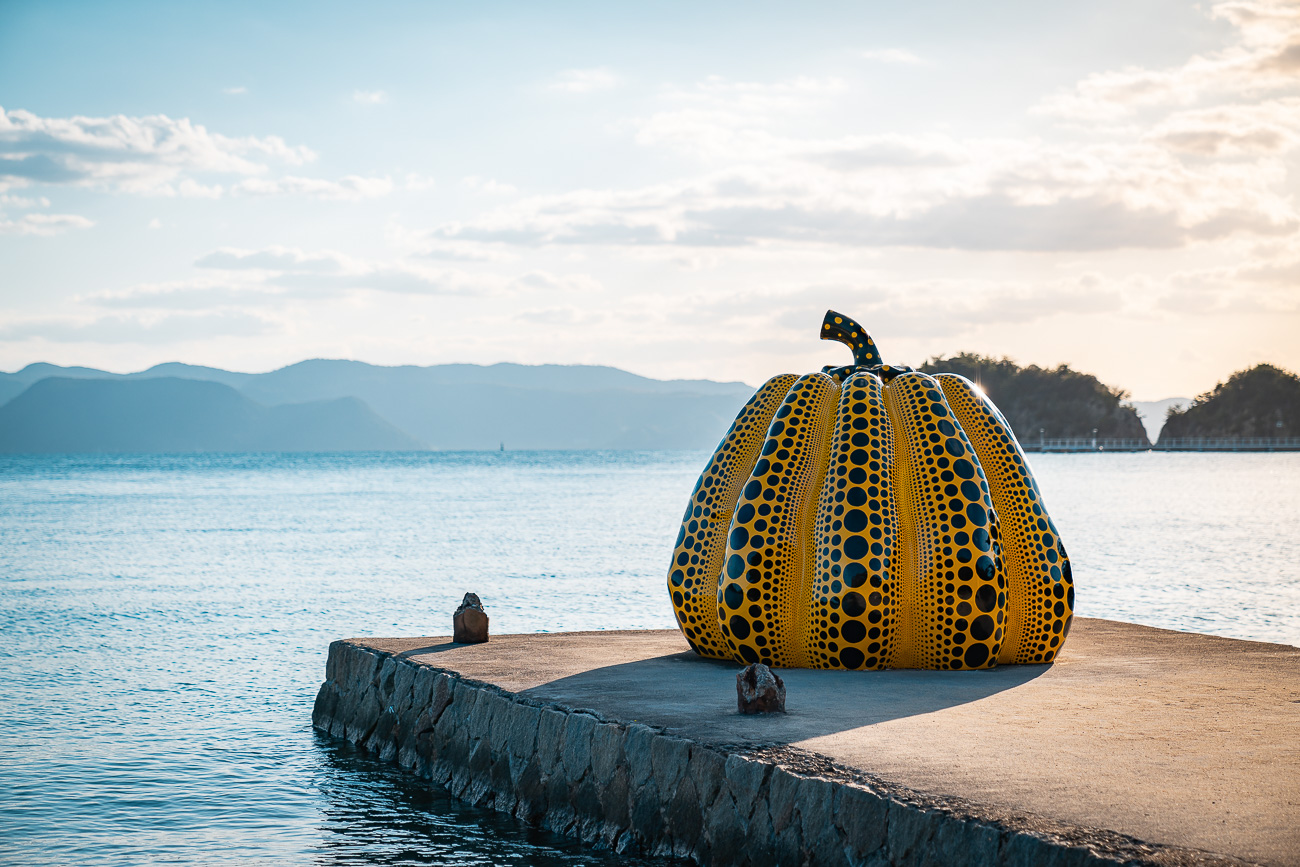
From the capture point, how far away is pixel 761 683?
29.3ft

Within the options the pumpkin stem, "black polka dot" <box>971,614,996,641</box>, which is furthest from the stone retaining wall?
the pumpkin stem

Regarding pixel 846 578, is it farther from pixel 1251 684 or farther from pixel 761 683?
pixel 1251 684

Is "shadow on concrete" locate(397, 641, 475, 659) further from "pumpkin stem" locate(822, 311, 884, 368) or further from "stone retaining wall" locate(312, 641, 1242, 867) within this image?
"pumpkin stem" locate(822, 311, 884, 368)

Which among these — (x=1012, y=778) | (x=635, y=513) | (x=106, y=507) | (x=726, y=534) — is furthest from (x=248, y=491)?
(x=1012, y=778)

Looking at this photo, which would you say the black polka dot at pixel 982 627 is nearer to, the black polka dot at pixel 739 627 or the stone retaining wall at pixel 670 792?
the black polka dot at pixel 739 627

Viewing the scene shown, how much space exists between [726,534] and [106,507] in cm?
5277

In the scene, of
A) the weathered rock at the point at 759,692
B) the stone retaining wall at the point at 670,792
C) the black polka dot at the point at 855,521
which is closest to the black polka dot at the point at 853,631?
the black polka dot at the point at 855,521

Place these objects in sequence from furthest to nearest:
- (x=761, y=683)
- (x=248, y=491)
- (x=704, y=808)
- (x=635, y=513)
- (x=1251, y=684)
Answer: (x=248, y=491) < (x=635, y=513) < (x=1251, y=684) < (x=761, y=683) < (x=704, y=808)

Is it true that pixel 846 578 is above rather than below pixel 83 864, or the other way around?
above

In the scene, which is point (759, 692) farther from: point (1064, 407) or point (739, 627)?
point (1064, 407)

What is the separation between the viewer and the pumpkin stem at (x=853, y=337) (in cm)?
1328

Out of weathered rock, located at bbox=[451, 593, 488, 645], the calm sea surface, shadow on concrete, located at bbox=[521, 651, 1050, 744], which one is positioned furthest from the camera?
weathered rock, located at bbox=[451, 593, 488, 645]

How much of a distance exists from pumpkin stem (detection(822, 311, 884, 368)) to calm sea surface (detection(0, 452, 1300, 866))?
6.26 m

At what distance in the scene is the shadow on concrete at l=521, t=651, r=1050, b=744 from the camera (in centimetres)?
861
